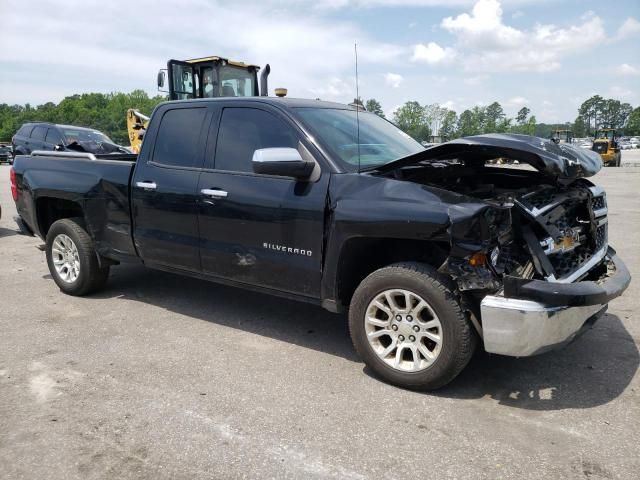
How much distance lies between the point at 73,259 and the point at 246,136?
99.2 inches

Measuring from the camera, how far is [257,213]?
13.1 feet

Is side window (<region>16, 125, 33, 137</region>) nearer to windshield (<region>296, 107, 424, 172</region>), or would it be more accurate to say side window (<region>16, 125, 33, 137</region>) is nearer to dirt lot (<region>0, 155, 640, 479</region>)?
dirt lot (<region>0, 155, 640, 479</region>)

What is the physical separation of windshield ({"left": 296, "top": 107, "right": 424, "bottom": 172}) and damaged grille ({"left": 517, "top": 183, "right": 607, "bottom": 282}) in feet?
3.82

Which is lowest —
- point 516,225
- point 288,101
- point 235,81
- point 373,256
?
point 373,256

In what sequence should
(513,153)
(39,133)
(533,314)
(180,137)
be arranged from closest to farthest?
(533,314)
(513,153)
(180,137)
(39,133)

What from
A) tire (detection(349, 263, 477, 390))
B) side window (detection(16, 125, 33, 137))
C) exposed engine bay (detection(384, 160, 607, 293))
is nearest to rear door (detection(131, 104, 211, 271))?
tire (detection(349, 263, 477, 390))

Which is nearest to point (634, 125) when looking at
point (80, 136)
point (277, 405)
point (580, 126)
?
point (580, 126)

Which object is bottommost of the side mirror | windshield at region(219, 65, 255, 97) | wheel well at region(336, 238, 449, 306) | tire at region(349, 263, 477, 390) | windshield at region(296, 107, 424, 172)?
tire at region(349, 263, 477, 390)

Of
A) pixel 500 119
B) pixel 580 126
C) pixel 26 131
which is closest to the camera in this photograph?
pixel 26 131

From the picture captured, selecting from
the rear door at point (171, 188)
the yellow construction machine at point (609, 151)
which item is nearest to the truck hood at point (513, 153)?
the rear door at point (171, 188)

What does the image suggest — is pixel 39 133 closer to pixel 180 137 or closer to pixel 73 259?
pixel 73 259

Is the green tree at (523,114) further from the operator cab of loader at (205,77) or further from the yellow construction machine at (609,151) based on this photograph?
the operator cab of loader at (205,77)

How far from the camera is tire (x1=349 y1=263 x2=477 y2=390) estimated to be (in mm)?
3217

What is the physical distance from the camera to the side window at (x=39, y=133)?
50.2 ft
